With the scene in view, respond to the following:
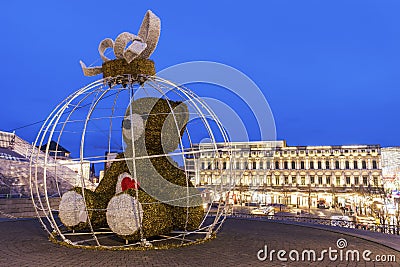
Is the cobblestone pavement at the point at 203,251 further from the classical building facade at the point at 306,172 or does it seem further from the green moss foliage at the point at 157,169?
the classical building facade at the point at 306,172

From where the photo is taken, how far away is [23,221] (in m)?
16.1

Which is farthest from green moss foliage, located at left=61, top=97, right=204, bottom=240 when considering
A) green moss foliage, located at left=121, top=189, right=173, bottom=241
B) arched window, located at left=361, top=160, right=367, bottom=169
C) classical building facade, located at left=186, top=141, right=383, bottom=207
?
arched window, located at left=361, top=160, right=367, bottom=169

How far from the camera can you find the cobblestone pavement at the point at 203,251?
8.12 metres

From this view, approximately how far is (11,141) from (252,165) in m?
A: 49.5

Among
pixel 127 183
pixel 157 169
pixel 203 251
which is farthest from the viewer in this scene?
pixel 127 183

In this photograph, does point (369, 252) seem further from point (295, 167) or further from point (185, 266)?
point (295, 167)

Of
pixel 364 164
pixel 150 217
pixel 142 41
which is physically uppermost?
pixel 364 164

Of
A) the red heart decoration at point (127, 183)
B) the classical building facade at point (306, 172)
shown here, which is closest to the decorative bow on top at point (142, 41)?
the red heart decoration at point (127, 183)

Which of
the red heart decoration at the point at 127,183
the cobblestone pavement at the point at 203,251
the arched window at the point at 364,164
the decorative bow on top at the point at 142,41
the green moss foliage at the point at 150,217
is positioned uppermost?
the arched window at the point at 364,164

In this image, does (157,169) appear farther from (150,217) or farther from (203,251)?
(203,251)

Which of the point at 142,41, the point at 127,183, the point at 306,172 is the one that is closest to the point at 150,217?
the point at 127,183

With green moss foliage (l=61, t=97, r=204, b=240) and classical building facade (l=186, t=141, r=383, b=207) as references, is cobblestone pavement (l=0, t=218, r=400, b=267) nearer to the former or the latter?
green moss foliage (l=61, t=97, r=204, b=240)

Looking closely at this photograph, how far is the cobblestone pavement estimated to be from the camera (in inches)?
320

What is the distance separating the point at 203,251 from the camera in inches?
367
